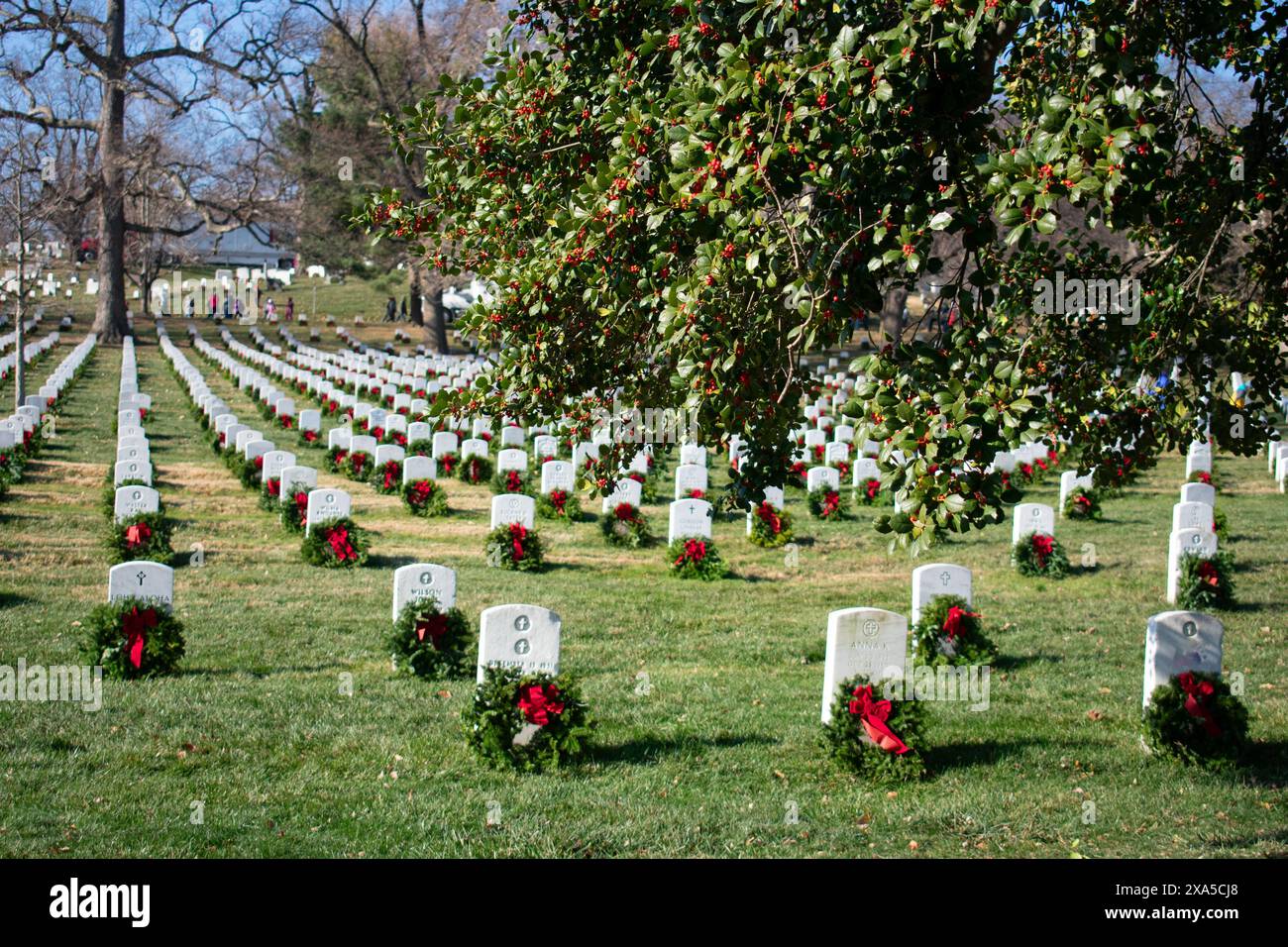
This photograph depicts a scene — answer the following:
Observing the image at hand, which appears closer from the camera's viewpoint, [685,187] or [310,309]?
[685,187]

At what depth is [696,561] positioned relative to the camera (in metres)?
14.3

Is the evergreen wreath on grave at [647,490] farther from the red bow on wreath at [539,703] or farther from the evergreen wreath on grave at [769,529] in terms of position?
the red bow on wreath at [539,703]

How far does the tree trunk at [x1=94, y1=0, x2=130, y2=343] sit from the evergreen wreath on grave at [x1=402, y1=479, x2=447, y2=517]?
32090 millimetres

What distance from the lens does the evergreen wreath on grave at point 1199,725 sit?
7.88m

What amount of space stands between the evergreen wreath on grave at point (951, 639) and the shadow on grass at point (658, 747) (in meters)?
2.59

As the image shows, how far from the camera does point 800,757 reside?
25.9 feet

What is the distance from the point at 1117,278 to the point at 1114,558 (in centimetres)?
831

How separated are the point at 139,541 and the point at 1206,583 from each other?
1175 cm

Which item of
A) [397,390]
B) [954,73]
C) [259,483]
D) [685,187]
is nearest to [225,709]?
[685,187]

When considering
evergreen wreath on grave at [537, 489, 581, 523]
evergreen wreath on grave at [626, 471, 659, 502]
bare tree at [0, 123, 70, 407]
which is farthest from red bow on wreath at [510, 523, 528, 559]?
bare tree at [0, 123, 70, 407]

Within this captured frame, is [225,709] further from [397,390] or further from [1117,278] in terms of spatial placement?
[397,390]

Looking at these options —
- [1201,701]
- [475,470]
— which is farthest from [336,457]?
[1201,701]

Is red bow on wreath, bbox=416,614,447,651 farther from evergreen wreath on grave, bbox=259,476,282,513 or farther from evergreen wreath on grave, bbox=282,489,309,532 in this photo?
evergreen wreath on grave, bbox=259,476,282,513

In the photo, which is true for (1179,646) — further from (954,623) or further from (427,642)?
(427,642)
